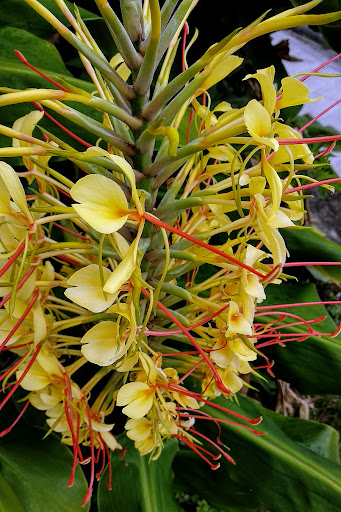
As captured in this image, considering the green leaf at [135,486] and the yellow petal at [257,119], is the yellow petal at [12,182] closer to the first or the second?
the yellow petal at [257,119]

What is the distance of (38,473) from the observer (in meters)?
0.74

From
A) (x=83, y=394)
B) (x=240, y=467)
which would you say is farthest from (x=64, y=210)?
(x=240, y=467)

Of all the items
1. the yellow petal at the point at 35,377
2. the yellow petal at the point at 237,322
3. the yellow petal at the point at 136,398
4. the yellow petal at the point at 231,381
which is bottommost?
the yellow petal at the point at 231,381

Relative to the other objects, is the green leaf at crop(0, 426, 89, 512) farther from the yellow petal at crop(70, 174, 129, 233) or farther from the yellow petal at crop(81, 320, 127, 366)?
the yellow petal at crop(70, 174, 129, 233)

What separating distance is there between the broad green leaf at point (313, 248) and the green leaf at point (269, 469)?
1.01 feet

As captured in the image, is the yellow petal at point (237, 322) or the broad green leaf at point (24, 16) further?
the broad green leaf at point (24, 16)

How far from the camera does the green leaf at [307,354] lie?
2.79 ft

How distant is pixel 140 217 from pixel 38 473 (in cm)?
54

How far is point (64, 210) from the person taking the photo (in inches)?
17.9

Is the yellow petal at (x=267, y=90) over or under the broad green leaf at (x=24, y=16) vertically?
under

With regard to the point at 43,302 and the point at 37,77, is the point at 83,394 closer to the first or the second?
the point at 43,302

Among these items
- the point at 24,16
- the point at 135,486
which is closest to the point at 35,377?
the point at 135,486

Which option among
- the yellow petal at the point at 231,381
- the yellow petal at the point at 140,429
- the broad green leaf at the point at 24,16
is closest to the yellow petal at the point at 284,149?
the yellow petal at the point at 231,381

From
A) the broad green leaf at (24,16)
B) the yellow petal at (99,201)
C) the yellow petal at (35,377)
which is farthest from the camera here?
the broad green leaf at (24,16)
